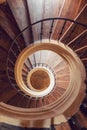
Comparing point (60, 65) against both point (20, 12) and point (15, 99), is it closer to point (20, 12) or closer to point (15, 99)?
point (15, 99)

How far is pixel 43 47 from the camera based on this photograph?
5309 mm

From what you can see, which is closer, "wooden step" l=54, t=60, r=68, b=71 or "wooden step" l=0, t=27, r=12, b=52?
"wooden step" l=0, t=27, r=12, b=52

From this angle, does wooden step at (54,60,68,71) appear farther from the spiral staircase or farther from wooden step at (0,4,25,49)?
wooden step at (0,4,25,49)

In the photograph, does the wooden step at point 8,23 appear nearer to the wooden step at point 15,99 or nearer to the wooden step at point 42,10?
the wooden step at point 42,10

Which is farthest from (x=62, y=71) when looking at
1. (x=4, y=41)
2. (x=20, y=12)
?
(x=20, y=12)

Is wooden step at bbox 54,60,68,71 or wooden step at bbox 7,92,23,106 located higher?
wooden step at bbox 54,60,68,71

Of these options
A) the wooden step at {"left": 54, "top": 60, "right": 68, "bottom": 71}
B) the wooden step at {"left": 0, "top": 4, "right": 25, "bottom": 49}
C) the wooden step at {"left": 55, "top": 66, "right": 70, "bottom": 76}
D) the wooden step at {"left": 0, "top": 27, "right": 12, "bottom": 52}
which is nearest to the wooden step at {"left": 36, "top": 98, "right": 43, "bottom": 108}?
the wooden step at {"left": 55, "top": 66, "right": 70, "bottom": 76}

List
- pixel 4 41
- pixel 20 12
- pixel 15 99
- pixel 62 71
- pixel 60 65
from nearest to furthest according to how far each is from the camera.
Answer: pixel 20 12 < pixel 4 41 < pixel 15 99 < pixel 62 71 < pixel 60 65

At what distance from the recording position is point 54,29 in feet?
16.1

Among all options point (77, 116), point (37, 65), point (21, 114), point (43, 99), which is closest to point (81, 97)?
point (77, 116)

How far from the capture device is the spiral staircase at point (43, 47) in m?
3.87

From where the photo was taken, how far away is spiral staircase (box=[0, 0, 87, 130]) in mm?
3867

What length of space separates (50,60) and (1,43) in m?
4.07


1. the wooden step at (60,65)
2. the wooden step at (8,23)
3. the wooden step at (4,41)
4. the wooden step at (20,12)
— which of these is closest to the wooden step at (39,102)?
the wooden step at (60,65)
